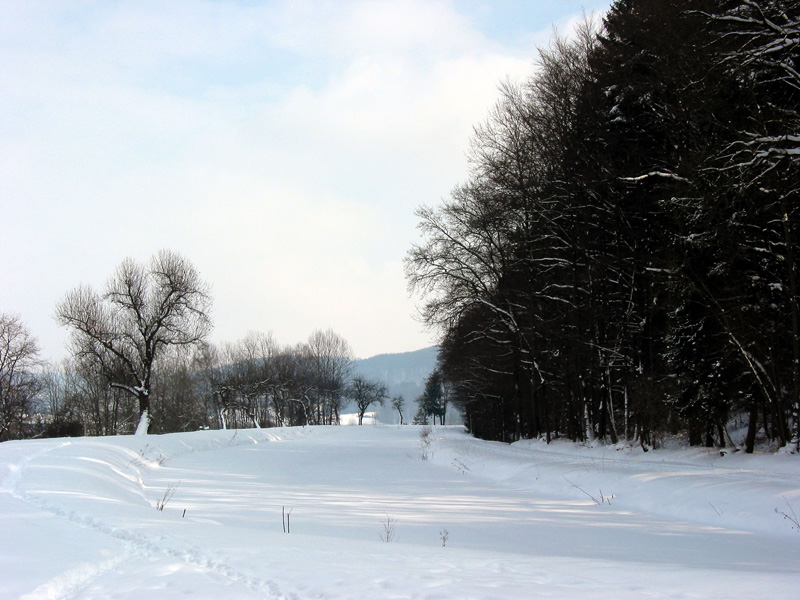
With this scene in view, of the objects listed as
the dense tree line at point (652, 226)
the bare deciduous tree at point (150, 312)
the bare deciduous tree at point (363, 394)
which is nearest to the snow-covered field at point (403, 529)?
the dense tree line at point (652, 226)

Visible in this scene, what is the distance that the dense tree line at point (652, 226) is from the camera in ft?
42.9

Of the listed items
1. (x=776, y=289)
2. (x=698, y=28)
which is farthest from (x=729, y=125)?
(x=776, y=289)

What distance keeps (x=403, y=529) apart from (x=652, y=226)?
14606mm

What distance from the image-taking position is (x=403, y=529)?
9.30m

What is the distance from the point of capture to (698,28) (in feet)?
47.9

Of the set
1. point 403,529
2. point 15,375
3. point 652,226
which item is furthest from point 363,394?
point 403,529

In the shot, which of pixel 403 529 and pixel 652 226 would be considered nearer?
pixel 403 529

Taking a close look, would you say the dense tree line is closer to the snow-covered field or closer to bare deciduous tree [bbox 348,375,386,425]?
the snow-covered field

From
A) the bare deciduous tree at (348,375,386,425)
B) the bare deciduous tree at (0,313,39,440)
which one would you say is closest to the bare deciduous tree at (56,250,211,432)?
the bare deciduous tree at (0,313,39,440)

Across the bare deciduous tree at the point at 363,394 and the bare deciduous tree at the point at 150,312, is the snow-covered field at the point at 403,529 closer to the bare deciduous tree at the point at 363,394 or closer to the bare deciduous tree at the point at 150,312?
the bare deciduous tree at the point at 150,312

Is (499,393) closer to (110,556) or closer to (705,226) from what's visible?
(705,226)

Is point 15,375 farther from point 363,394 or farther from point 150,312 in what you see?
point 363,394

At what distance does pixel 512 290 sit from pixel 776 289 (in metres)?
12.5

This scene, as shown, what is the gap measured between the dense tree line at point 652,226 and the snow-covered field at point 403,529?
278 cm
